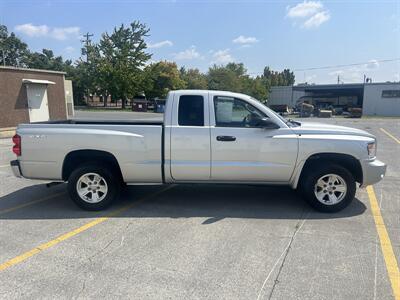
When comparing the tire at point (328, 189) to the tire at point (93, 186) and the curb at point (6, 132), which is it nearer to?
the tire at point (93, 186)

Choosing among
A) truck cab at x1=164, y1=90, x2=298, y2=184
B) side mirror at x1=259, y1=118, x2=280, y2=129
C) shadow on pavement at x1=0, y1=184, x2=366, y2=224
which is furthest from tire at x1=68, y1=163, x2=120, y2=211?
side mirror at x1=259, y1=118, x2=280, y2=129

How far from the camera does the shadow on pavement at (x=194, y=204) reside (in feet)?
16.7

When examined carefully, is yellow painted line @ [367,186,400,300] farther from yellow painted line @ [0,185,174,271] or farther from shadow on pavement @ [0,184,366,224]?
yellow painted line @ [0,185,174,271]

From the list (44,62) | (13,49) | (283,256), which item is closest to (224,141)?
(283,256)

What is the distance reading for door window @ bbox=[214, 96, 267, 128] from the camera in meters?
5.14

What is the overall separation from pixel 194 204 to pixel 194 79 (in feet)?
217

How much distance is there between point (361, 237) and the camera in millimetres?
4285

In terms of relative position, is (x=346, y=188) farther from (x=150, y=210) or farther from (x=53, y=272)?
(x=53, y=272)

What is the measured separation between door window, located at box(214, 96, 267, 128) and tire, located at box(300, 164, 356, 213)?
1238 millimetres

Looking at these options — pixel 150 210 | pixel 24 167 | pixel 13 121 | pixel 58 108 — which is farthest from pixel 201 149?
pixel 58 108

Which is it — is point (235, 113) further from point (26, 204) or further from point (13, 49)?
point (13, 49)

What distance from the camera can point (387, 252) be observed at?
3.86 metres

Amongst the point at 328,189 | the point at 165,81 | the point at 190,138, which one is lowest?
the point at 328,189

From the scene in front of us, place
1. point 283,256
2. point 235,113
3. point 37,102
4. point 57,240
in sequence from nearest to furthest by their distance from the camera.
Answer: point 283,256, point 57,240, point 235,113, point 37,102
